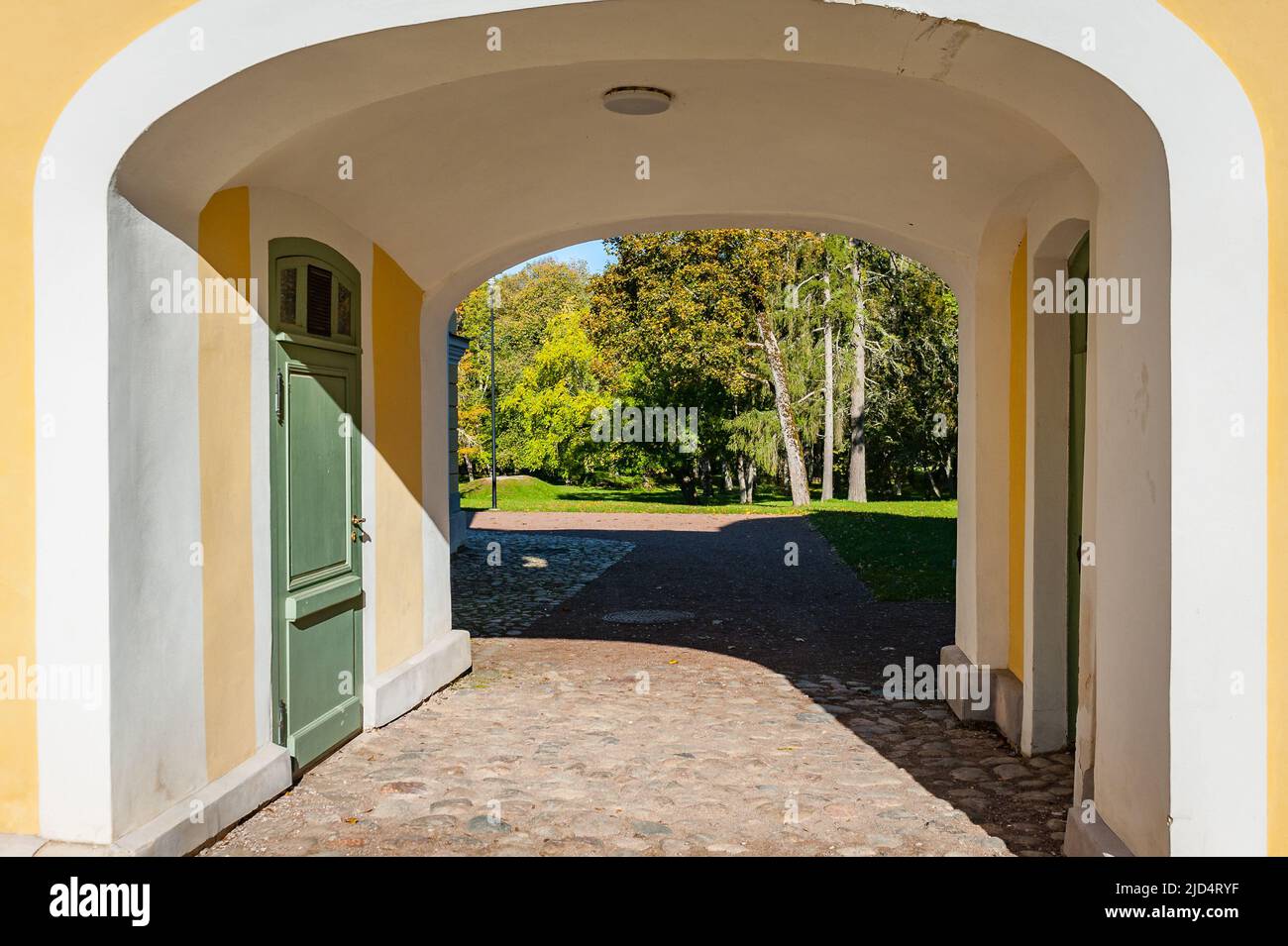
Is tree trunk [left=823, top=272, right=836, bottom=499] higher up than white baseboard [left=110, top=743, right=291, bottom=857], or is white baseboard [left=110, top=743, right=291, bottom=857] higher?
tree trunk [left=823, top=272, right=836, bottom=499]

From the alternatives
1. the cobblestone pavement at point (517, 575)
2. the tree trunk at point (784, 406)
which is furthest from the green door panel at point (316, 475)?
the tree trunk at point (784, 406)

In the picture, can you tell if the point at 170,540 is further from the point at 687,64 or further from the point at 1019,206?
the point at 1019,206

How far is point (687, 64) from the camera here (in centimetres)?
506

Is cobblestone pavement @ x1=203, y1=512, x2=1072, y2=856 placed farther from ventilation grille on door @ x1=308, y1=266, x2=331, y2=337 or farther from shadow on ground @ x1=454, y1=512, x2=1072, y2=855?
ventilation grille on door @ x1=308, y1=266, x2=331, y2=337

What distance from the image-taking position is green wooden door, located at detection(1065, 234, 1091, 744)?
5.74 metres

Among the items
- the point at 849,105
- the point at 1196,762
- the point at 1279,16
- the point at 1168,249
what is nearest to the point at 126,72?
the point at 849,105

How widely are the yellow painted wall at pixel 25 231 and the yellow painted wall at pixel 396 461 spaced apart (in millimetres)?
2802

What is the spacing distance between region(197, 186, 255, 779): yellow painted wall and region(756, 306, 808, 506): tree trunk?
25331 mm

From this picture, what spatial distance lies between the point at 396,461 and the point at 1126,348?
475 centimetres

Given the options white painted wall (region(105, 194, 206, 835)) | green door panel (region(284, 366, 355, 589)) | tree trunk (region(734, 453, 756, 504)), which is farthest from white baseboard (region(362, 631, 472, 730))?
tree trunk (region(734, 453, 756, 504))

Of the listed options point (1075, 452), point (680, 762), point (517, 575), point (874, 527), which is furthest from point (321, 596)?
point (874, 527)

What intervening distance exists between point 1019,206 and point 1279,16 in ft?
9.30

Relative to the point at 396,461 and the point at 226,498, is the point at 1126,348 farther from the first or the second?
the point at 396,461

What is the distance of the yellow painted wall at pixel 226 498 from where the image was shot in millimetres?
4809
